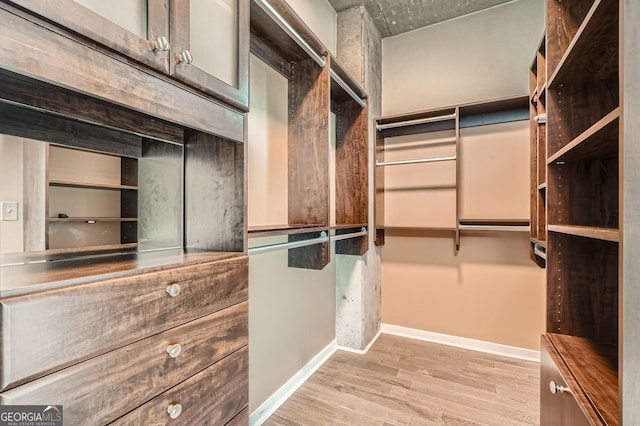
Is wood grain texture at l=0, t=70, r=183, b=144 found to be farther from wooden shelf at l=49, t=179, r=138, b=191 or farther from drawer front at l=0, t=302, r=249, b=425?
drawer front at l=0, t=302, r=249, b=425

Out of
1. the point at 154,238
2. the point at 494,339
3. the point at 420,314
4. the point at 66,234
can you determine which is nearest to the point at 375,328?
the point at 420,314

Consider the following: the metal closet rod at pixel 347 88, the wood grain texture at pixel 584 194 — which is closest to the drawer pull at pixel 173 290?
the wood grain texture at pixel 584 194

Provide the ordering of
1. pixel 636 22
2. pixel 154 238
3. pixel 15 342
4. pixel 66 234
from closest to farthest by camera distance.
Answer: pixel 15 342
pixel 636 22
pixel 66 234
pixel 154 238

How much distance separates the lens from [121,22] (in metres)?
0.73

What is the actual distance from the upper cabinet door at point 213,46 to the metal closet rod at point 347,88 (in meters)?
1.01

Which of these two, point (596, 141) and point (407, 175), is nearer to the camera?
point (596, 141)

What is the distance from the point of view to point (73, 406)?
2.09ft

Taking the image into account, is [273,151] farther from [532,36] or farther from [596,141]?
[532,36]

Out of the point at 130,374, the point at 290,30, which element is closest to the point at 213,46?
the point at 290,30

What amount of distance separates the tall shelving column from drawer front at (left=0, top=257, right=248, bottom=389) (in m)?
1.31

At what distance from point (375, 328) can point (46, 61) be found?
293 centimetres

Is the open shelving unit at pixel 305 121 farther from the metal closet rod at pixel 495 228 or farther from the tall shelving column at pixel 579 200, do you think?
the metal closet rod at pixel 495 228

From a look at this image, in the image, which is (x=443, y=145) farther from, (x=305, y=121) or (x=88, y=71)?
(x=88, y=71)

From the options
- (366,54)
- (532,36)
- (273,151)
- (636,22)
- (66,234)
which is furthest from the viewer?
(366,54)
